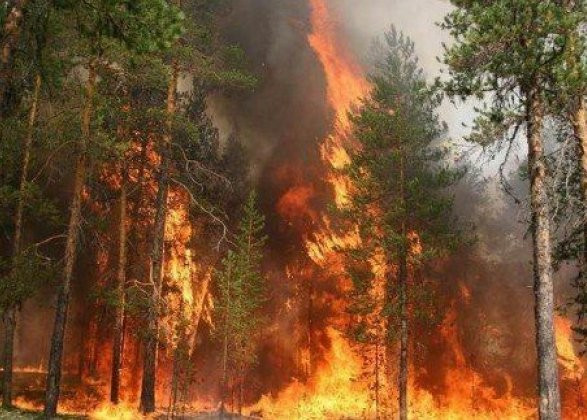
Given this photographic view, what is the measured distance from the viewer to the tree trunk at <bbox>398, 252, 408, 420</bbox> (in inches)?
748

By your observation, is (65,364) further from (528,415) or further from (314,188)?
(528,415)

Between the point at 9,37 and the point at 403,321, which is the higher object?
the point at 9,37

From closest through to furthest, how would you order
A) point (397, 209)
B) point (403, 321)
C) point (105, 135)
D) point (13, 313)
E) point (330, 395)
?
1. point (105, 135)
2. point (13, 313)
3. point (403, 321)
4. point (397, 209)
5. point (330, 395)

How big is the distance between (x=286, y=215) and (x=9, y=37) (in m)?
27.7

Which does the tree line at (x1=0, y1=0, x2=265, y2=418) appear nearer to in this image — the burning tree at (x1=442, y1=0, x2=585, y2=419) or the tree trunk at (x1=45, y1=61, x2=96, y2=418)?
the tree trunk at (x1=45, y1=61, x2=96, y2=418)

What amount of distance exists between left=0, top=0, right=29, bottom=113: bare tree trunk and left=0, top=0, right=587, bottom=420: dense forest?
0.10 ft

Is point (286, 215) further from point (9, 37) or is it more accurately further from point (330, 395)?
point (9, 37)

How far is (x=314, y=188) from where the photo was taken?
119 feet

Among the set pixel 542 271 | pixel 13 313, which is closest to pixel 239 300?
pixel 13 313

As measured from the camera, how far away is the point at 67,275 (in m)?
14.5

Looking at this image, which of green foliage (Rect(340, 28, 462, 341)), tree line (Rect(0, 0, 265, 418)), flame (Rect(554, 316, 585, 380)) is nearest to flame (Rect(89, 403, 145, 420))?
tree line (Rect(0, 0, 265, 418))

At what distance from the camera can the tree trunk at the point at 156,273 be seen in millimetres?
17422

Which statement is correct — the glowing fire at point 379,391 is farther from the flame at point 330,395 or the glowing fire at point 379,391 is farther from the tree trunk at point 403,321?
the tree trunk at point 403,321

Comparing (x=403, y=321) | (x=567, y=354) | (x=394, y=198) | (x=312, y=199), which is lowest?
(x=567, y=354)
